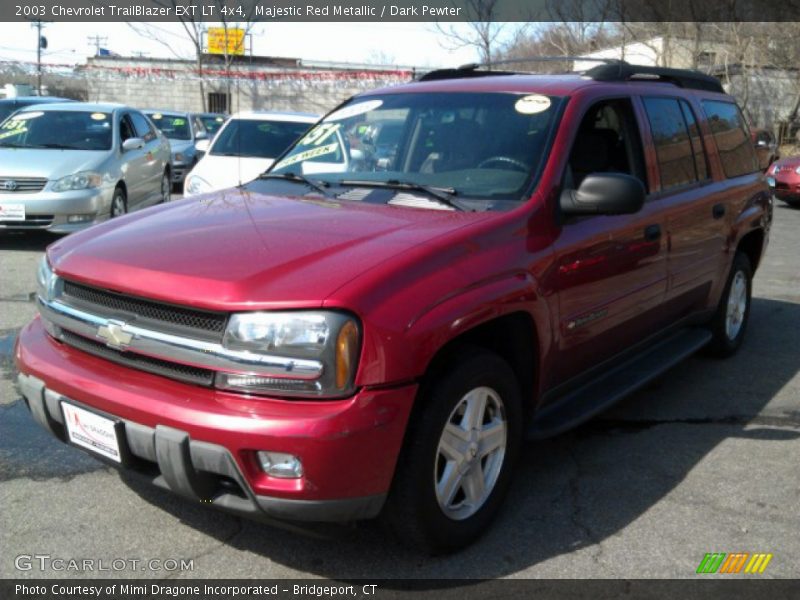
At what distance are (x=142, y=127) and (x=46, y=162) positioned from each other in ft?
8.57

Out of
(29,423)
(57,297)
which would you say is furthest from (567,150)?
(29,423)

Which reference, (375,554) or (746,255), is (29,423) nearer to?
(375,554)

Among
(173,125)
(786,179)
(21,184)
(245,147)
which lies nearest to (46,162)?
(21,184)

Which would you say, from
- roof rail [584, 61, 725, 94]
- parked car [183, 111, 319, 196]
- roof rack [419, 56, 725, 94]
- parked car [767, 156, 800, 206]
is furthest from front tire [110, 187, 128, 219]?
parked car [767, 156, 800, 206]

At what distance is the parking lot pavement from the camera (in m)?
3.15

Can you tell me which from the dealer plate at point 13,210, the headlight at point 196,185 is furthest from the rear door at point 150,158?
the dealer plate at point 13,210

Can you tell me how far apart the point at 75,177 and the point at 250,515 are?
7.34m

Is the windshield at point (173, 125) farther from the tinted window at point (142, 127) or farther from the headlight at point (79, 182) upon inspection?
the headlight at point (79, 182)

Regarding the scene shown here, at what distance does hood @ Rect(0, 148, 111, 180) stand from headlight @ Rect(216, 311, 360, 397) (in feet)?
23.7

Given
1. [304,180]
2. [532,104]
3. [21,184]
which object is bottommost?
[21,184]

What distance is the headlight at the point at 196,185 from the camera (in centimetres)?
927

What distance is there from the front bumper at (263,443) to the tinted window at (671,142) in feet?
8.34

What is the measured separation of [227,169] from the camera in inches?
371

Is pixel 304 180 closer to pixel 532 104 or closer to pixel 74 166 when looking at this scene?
pixel 532 104
